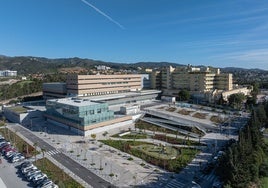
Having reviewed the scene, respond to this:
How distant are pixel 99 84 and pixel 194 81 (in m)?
32.8

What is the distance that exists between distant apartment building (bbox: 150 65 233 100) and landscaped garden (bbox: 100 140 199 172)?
147 feet

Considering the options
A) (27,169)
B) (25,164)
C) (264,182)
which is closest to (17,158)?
(25,164)

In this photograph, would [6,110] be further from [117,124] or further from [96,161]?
[96,161]

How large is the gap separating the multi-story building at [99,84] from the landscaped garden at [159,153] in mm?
31914

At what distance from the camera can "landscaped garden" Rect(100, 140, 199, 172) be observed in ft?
114

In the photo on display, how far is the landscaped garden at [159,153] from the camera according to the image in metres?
34.7

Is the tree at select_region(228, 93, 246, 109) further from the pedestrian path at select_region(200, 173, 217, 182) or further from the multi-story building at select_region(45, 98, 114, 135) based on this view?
the pedestrian path at select_region(200, 173, 217, 182)

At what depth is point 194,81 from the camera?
8675 centimetres

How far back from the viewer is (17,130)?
53.5 metres

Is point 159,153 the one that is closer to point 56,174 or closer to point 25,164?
point 56,174

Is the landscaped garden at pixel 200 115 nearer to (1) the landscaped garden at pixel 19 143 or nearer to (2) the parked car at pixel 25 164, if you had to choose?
(1) the landscaped garden at pixel 19 143

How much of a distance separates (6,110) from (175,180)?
55.2m

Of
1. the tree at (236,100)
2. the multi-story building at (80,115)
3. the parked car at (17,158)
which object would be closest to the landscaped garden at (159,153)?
the multi-story building at (80,115)

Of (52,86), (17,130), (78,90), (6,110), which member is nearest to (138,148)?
(17,130)
